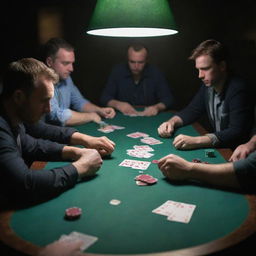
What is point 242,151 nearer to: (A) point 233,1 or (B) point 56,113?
(B) point 56,113

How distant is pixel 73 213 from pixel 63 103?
262 centimetres

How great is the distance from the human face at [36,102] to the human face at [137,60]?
2.67 metres

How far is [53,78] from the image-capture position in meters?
2.17

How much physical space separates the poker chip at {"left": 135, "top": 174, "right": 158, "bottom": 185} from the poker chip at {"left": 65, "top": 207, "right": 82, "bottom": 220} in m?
0.49

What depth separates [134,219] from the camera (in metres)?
1.61

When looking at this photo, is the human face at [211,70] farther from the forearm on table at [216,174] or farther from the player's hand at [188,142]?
the forearm on table at [216,174]


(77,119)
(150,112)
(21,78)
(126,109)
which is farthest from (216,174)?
(126,109)

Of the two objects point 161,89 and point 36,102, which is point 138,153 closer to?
point 36,102

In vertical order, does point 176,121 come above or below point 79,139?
below

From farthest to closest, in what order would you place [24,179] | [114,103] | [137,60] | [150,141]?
[137,60] → [114,103] → [150,141] → [24,179]

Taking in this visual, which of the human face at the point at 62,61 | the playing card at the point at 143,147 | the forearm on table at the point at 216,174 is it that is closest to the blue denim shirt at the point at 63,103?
the human face at the point at 62,61

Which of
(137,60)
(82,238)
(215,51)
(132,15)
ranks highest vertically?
(132,15)

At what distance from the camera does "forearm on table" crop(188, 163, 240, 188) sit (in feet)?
6.41

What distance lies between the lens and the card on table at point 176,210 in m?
1.61
